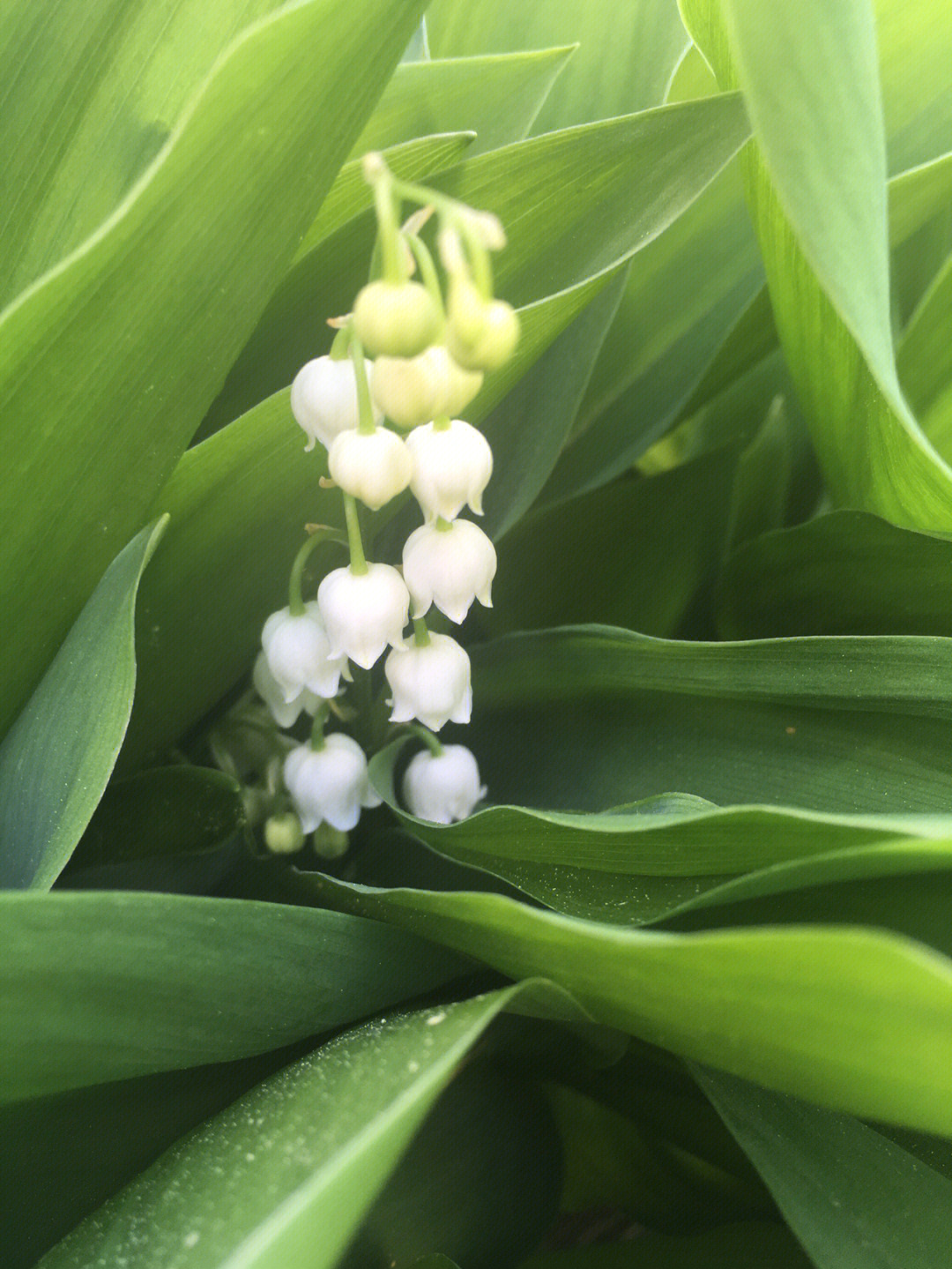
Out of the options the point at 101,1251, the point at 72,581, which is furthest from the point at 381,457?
the point at 101,1251

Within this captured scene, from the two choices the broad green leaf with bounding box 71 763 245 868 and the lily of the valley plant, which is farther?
the broad green leaf with bounding box 71 763 245 868

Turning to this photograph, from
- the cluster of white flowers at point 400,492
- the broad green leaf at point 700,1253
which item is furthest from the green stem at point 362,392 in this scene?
the broad green leaf at point 700,1253

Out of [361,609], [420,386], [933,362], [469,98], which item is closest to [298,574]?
[361,609]

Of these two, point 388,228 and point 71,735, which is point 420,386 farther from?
point 71,735

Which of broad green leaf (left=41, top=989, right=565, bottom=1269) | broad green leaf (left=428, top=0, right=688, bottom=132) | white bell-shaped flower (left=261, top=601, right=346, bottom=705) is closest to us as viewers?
broad green leaf (left=41, top=989, right=565, bottom=1269)

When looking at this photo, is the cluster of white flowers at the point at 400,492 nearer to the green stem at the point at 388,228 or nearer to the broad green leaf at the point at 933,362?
the green stem at the point at 388,228

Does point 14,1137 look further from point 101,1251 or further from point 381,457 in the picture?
point 381,457

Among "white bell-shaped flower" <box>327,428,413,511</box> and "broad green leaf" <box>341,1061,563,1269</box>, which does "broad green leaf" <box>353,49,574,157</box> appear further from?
"broad green leaf" <box>341,1061,563,1269</box>

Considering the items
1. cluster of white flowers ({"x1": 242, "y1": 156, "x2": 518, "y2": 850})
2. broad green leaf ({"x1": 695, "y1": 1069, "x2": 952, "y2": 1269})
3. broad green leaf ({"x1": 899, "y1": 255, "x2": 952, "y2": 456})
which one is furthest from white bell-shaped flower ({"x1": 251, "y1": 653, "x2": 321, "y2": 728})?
broad green leaf ({"x1": 899, "y1": 255, "x2": 952, "y2": 456})
